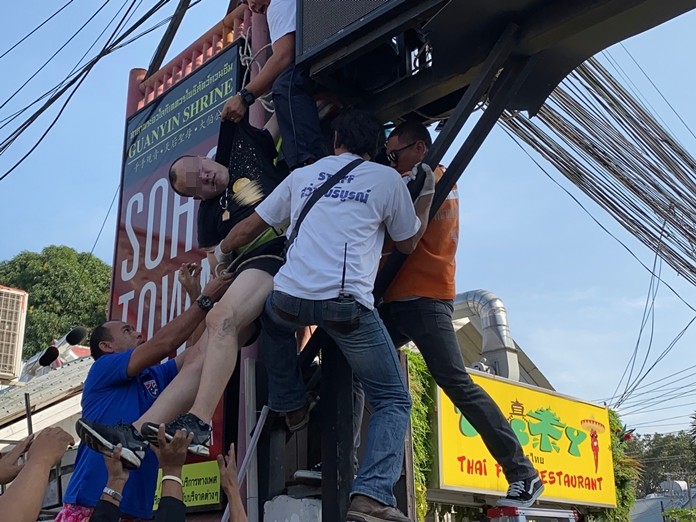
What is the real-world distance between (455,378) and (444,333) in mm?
224

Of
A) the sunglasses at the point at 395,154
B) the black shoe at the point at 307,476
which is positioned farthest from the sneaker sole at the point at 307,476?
the sunglasses at the point at 395,154

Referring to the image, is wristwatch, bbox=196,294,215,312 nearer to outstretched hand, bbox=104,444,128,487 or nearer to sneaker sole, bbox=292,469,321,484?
sneaker sole, bbox=292,469,321,484

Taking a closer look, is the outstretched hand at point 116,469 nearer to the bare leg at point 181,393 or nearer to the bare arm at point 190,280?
the bare leg at point 181,393

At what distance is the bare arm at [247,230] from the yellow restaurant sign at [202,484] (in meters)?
1.76

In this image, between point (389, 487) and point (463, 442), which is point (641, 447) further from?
point (389, 487)

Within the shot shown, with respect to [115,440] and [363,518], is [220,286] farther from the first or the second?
[363,518]

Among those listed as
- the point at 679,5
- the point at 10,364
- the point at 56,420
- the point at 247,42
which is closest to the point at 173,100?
the point at 247,42

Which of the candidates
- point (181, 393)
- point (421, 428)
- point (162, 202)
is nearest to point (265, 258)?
point (181, 393)

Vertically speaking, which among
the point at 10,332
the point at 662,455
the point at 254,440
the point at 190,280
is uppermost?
the point at 662,455

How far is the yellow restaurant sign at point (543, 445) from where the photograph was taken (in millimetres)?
8117

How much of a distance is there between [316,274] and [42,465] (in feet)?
4.11

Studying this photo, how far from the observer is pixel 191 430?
10.3ft

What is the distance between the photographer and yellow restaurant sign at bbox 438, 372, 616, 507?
812cm

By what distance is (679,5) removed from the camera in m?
3.61
